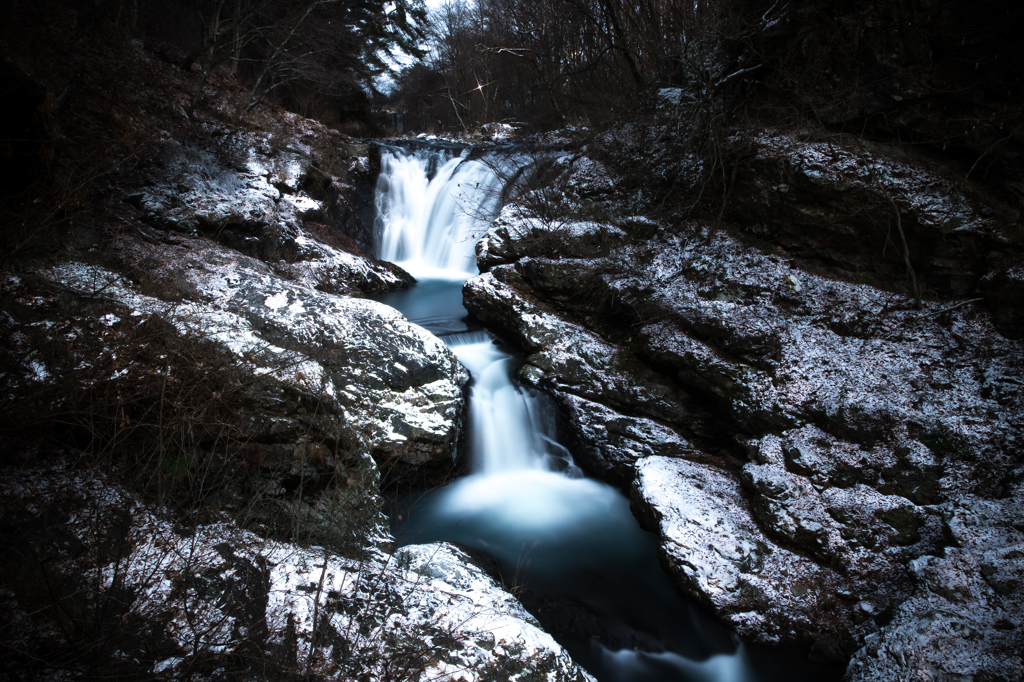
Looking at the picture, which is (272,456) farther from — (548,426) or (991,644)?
(991,644)

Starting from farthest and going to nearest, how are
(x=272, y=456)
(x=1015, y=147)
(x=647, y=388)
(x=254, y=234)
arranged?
(x=254, y=234) < (x=647, y=388) < (x=1015, y=147) < (x=272, y=456)

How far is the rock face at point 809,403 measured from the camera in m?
3.93

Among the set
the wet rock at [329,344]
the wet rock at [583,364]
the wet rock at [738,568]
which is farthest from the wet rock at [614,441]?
the wet rock at [329,344]

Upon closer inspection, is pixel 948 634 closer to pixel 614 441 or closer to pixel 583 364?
pixel 614 441

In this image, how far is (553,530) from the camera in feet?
17.1

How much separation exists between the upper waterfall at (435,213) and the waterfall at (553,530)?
289 cm

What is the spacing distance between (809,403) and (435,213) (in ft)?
30.2

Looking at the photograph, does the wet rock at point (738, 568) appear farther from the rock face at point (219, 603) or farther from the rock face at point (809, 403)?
the rock face at point (219, 603)

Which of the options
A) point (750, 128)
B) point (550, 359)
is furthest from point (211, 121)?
point (750, 128)

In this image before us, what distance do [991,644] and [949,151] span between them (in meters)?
5.28

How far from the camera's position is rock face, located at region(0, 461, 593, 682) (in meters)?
2.28

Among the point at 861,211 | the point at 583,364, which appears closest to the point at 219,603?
the point at 583,364

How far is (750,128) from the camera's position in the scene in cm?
697

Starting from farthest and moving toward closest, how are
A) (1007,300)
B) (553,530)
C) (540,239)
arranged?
(540,239) < (553,530) < (1007,300)
